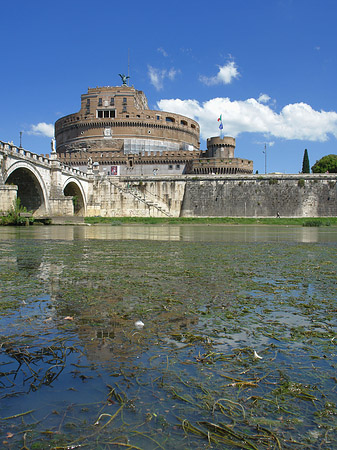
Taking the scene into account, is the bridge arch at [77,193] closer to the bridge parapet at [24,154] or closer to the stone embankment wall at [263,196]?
the bridge parapet at [24,154]

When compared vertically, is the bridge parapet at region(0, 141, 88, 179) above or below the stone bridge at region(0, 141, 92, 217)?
above

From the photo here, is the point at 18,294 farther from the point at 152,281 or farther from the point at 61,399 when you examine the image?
the point at 61,399

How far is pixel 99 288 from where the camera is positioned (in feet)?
17.2

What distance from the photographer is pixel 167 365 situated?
2.72 meters

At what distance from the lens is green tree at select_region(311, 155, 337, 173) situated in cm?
6594

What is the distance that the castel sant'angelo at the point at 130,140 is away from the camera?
6119 cm

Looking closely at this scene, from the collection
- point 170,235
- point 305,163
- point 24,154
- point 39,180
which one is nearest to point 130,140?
point 305,163

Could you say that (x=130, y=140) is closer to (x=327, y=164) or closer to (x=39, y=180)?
(x=327, y=164)

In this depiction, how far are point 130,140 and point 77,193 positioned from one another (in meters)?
23.6

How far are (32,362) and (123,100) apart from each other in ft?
233

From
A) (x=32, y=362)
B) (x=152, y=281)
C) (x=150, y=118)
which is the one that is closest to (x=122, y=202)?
(x=150, y=118)

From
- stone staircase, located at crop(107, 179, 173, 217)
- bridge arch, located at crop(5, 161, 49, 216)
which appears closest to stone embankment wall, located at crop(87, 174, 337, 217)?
stone staircase, located at crop(107, 179, 173, 217)

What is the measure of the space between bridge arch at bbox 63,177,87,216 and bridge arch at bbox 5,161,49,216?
20.1ft

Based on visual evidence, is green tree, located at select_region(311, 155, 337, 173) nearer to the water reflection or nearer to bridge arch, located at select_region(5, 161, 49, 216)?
bridge arch, located at select_region(5, 161, 49, 216)
